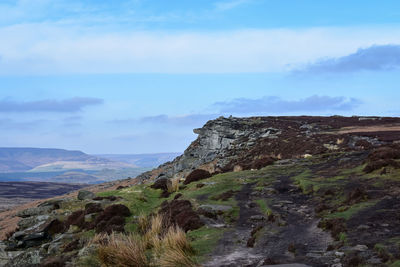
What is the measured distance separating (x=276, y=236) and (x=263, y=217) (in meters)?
3.13

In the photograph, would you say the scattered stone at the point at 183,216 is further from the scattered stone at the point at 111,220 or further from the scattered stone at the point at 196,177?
the scattered stone at the point at 196,177

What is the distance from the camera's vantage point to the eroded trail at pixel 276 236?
9.65 meters

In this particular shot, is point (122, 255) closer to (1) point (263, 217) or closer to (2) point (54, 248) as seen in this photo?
(2) point (54, 248)

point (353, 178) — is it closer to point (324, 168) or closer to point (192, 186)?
point (324, 168)

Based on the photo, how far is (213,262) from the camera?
10.0m

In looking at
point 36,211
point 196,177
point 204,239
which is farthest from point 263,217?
point 36,211

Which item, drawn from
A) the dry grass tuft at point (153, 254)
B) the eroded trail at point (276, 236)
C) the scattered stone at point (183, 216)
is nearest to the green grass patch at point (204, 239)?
the eroded trail at point (276, 236)

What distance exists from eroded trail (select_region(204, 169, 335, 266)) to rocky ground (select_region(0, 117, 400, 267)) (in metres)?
0.03

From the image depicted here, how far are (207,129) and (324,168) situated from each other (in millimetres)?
38509

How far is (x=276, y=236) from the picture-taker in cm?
1217

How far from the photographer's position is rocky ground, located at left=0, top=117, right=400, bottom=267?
10016 mm

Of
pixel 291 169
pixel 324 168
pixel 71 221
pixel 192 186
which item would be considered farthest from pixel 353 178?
pixel 71 221

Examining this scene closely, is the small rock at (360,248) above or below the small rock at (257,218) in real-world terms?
above

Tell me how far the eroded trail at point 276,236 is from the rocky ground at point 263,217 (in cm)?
3
